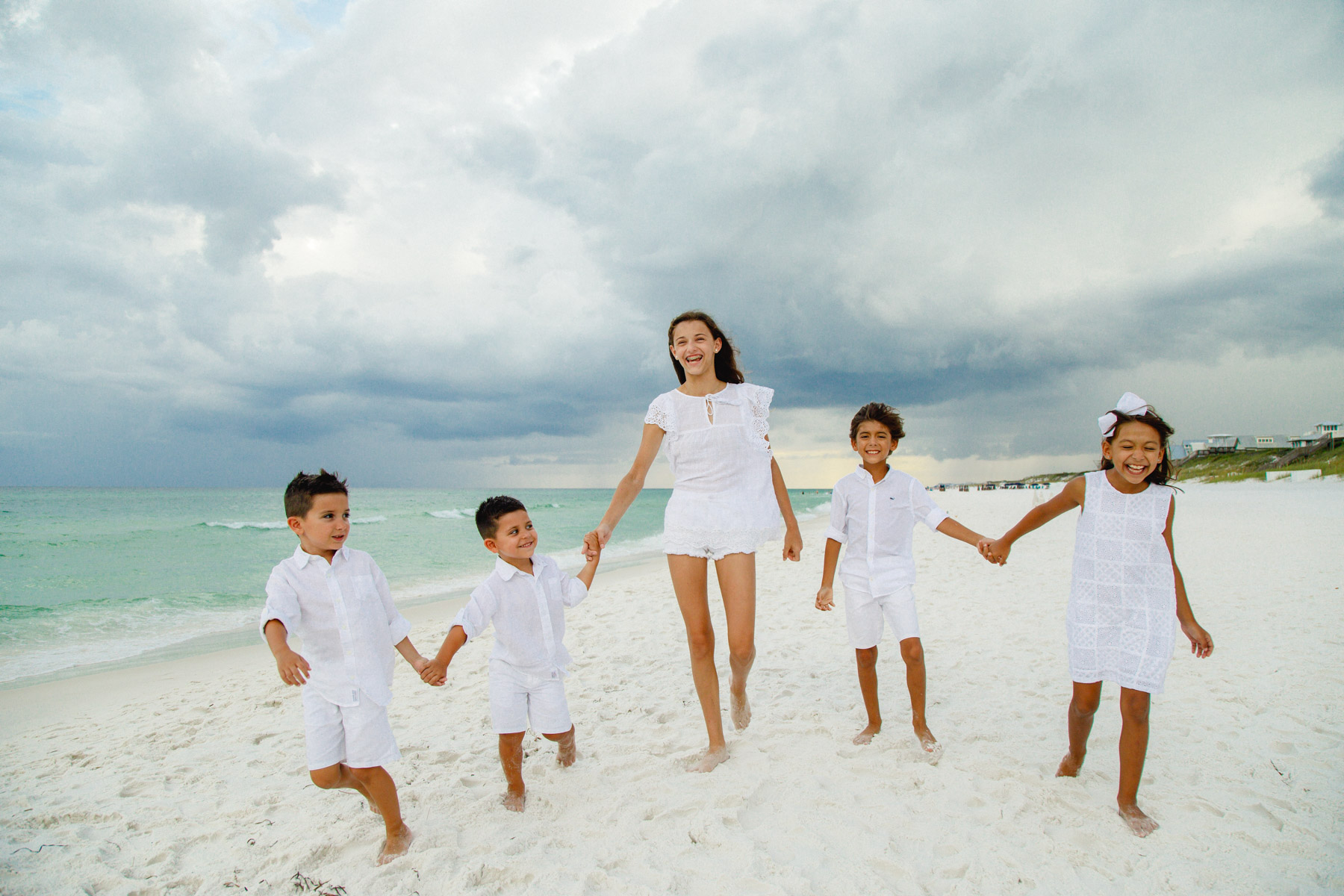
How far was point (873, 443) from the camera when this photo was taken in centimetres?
386

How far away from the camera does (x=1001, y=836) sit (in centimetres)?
283

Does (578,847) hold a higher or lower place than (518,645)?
lower

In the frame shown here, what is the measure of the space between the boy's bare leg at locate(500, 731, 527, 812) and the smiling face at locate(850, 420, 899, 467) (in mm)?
2436

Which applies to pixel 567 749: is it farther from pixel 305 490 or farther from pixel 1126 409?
pixel 1126 409

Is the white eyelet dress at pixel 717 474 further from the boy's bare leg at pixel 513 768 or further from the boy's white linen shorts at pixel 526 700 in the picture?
the boy's bare leg at pixel 513 768

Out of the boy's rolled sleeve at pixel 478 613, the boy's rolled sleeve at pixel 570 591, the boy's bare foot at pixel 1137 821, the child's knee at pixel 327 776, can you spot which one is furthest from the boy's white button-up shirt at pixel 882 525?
the child's knee at pixel 327 776

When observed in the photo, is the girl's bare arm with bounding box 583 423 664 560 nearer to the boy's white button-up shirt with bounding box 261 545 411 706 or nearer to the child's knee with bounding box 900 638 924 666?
the boy's white button-up shirt with bounding box 261 545 411 706

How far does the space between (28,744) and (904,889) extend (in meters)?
6.22

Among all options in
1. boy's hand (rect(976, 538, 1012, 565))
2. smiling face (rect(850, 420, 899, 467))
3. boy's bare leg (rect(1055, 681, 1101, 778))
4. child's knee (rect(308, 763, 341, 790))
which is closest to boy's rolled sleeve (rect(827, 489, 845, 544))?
smiling face (rect(850, 420, 899, 467))

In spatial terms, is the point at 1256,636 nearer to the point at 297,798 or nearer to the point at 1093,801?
the point at 1093,801

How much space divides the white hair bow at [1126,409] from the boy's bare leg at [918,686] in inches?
56.3

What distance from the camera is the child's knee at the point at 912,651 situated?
3.57 metres

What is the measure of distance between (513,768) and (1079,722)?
2819mm

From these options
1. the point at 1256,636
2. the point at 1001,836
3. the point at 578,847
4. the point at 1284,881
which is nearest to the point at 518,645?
the point at 578,847
